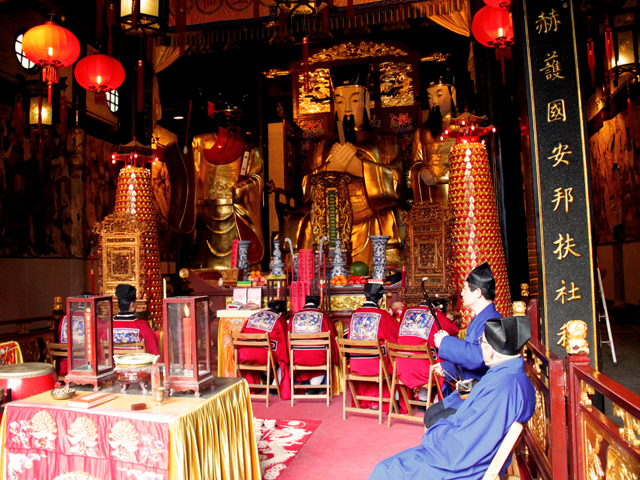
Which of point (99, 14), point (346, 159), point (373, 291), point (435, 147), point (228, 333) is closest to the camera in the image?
point (99, 14)

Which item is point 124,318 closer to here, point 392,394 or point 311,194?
point 392,394

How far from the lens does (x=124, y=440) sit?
1.78 meters

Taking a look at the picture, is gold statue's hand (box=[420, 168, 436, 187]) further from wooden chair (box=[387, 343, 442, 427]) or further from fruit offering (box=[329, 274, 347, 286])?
Answer: wooden chair (box=[387, 343, 442, 427])

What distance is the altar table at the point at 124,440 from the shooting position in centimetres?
173

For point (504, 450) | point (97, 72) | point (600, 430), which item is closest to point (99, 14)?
point (97, 72)

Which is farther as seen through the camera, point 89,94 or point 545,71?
point 89,94

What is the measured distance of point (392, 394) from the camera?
133 inches

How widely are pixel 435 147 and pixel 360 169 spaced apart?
4.64 ft

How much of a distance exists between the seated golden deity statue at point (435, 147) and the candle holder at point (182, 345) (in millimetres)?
6025

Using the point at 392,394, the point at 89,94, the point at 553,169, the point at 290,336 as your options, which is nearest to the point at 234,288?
the point at 290,336

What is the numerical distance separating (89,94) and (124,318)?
525 cm

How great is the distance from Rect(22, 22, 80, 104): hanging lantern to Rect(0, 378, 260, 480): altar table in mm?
3206

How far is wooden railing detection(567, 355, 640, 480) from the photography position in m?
1.13

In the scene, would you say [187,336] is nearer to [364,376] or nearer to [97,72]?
[364,376]
